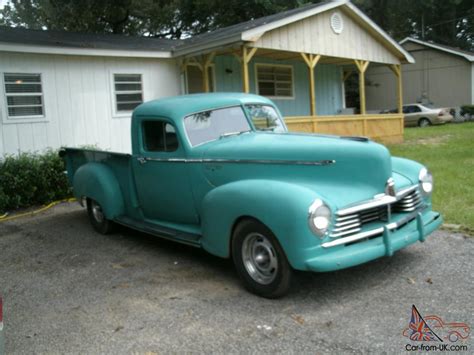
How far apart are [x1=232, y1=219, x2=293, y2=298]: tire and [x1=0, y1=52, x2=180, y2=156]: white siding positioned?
798 centimetres

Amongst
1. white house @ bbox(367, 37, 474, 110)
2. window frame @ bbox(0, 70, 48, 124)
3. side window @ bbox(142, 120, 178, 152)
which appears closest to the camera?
side window @ bbox(142, 120, 178, 152)

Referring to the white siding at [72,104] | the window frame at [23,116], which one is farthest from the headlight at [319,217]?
the window frame at [23,116]

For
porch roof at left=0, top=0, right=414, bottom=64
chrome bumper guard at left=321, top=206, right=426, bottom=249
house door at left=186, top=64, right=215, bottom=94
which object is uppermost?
porch roof at left=0, top=0, right=414, bottom=64

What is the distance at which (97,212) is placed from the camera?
6859 mm

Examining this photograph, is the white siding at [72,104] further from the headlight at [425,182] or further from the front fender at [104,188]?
the headlight at [425,182]

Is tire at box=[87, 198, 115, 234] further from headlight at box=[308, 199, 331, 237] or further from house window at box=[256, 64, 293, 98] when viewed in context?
house window at box=[256, 64, 293, 98]

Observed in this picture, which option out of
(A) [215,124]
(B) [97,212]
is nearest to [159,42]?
(B) [97,212]

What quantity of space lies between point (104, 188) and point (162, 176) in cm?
121

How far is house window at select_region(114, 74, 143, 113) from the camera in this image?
1230cm

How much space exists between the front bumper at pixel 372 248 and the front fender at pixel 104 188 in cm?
325

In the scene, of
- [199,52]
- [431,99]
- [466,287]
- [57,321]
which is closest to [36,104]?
[199,52]

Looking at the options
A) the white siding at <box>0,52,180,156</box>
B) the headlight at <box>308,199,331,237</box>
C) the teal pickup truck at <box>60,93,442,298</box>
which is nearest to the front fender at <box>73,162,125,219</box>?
the teal pickup truck at <box>60,93,442,298</box>

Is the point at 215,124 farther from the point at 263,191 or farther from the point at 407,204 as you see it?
the point at 407,204

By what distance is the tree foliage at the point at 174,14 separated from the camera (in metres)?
24.9
